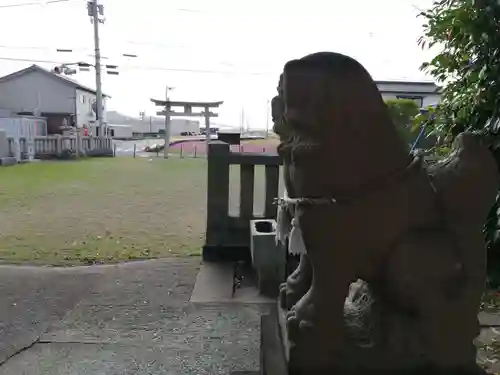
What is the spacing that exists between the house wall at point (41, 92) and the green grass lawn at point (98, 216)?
14252 millimetres

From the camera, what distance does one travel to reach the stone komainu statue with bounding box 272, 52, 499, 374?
0.99 meters

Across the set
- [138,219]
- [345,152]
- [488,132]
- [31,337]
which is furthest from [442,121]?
[138,219]

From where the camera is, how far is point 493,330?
2.22m

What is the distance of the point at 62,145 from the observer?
16.9 metres

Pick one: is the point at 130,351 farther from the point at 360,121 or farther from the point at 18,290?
the point at 360,121

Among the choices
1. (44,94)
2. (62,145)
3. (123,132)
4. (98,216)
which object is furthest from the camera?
(123,132)

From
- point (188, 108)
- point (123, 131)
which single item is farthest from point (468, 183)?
point (123, 131)

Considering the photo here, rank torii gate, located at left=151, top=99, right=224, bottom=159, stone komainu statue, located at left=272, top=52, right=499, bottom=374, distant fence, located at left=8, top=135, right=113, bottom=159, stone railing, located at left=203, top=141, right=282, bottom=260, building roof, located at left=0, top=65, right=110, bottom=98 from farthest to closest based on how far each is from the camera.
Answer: building roof, located at left=0, top=65, right=110, bottom=98 → torii gate, located at left=151, top=99, right=224, bottom=159 → distant fence, located at left=8, top=135, right=113, bottom=159 → stone railing, located at left=203, top=141, right=282, bottom=260 → stone komainu statue, located at left=272, top=52, right=499, bottom=374

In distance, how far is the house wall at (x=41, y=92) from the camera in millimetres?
24188

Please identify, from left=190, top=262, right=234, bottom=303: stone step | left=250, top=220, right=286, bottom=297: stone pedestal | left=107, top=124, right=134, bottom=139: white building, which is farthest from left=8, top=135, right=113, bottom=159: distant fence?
left=107, top=124, right=134, bottom=139: white building

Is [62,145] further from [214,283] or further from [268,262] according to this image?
[268,262]

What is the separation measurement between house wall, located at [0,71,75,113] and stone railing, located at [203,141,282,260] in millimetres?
23038

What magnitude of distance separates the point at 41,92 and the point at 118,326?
81.4 ft

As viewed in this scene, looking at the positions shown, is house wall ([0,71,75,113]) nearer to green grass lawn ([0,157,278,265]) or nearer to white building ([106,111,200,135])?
green grass lawn ([0,157,278,265])
